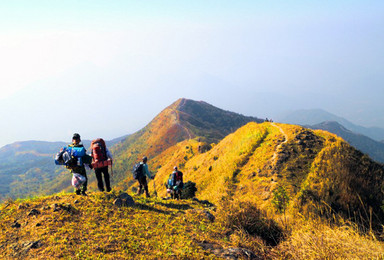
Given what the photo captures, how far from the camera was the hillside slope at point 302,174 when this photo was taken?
14703 millimetres

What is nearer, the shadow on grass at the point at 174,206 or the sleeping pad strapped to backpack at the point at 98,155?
the sleeping pad strapped to backpack at the point at 98,155

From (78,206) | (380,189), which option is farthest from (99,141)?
(380,189)

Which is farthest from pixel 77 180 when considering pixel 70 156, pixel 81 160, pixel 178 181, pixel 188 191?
pixel 188 191

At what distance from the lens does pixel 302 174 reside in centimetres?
1767

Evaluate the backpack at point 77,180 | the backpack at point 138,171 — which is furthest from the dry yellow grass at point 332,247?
the backpack at point 138,171

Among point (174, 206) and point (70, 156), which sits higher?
point (70, 156)

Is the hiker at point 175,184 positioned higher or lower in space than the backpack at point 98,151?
lower

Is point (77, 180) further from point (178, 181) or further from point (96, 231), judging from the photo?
point (178, 181)

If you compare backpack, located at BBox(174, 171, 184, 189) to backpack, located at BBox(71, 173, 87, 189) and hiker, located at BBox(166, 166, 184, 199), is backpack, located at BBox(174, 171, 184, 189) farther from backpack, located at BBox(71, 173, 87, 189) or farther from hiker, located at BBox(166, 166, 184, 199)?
Result: backpack, located at BBox(71, 173, 87, 189)

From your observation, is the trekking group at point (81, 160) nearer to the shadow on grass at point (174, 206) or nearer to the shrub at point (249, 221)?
the shadow on grass at point (174, 206)

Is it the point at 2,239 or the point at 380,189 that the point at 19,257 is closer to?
the point at 2,239

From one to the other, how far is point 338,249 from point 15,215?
868 centimetres

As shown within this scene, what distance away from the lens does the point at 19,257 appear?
5.48 meters

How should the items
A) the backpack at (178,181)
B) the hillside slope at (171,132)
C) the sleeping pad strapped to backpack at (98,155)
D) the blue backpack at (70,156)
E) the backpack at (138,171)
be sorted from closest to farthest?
1. the blue backpack at (70,156)
2. the sleeping pad strapped to backpack at (98,155)
3. the backpack at (138,171)
4. the backpack at (178,181)
5. the hillside slope at (171,132)
